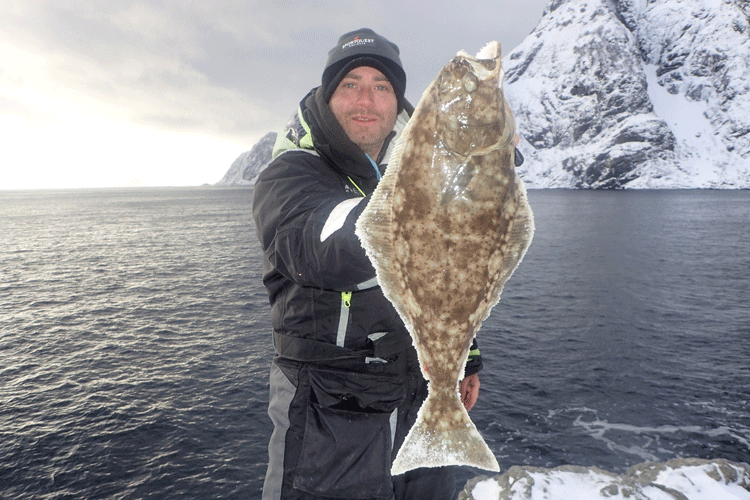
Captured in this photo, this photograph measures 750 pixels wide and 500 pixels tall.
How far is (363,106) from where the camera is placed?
13.9 ft

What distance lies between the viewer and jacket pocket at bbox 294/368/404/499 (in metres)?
4.01

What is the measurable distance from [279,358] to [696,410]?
83.9 feet

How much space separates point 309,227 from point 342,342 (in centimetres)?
139

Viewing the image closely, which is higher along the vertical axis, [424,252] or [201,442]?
[424,252]

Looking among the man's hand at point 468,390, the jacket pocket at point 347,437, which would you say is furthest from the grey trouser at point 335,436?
the man's hand at point 468,390

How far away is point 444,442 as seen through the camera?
3174 mm

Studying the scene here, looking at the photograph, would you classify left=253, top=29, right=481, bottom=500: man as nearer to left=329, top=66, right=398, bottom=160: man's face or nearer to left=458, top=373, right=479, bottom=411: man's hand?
left=329, top=66, right=398, bottom=160: man's face

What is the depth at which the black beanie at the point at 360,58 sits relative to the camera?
4137 millimetres

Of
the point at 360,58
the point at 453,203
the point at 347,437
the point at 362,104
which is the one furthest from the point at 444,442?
the point at 360,58

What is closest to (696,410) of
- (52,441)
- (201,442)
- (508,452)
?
(508,452)

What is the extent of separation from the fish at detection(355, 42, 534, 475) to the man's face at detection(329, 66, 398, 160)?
5.24 ft

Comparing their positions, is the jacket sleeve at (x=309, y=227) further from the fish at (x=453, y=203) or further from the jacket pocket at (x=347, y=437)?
the jacket pocket at (x=347, y=437)

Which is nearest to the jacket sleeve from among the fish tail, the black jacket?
the black jacket

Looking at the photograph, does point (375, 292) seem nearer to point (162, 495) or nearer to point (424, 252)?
point (424, 252)
